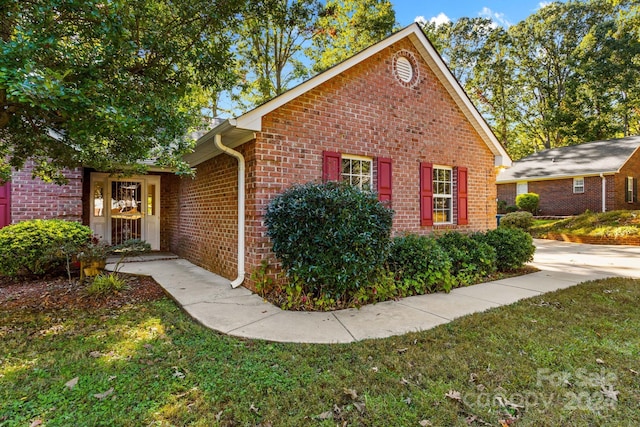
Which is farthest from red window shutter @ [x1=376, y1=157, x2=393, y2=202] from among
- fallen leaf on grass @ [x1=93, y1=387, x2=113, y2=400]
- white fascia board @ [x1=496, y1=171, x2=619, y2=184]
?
white fascia board @ [x1=496, y1=171, x2=619, y2=184]

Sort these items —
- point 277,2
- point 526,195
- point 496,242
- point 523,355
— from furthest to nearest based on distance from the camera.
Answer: point 526,195
point 496,242
point 277,2
point 523,355

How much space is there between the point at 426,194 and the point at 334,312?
13.4ft

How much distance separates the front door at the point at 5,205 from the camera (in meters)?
7.07

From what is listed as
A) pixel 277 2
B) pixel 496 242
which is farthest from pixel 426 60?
pixel 496 242

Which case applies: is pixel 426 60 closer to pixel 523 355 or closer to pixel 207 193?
pixel 207 193

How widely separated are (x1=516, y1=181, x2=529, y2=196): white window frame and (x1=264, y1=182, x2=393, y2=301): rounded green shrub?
66.9 feet

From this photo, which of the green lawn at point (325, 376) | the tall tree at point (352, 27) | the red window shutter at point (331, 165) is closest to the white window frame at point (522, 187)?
the tall tree at point (352, 27)

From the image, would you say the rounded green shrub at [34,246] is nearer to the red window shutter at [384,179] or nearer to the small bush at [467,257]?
the red window shutter at [384,179]

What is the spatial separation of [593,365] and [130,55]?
20.7ft

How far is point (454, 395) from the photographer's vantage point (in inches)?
97.5

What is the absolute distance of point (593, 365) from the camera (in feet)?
9.64

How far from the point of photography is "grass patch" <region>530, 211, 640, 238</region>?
12.9m

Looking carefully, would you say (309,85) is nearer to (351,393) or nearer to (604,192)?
(351,393)

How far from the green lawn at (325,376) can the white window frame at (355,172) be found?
3355 millimetres
